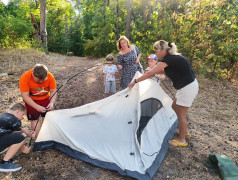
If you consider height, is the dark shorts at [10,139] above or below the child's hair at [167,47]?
below

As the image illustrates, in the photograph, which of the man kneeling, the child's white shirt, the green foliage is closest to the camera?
the man kneeling

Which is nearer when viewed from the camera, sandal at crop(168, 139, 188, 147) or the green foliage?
sandal at crop(168, 139, 188, 147)

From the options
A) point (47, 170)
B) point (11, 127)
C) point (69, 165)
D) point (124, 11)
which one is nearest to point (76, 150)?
point (69, 165)

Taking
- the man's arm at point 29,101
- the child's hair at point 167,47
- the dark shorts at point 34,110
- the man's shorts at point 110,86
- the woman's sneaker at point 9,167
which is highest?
the child's hair at point 167,47

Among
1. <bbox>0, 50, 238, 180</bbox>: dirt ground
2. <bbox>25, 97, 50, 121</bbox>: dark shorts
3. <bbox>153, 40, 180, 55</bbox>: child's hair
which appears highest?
<bbox>153, 40, 180, 55</bbox>: child's hair

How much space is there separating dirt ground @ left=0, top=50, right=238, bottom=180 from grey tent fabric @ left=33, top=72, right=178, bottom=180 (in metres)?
0.13

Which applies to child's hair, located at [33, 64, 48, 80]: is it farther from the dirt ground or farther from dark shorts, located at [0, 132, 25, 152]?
the dirt ground

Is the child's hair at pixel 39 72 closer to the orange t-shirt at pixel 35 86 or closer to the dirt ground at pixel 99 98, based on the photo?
the orange t-shirt at pixel 35 86

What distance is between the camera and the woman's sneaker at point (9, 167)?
2.37 meters

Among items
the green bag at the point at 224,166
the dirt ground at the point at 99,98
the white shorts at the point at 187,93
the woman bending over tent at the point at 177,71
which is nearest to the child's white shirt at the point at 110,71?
the dirt ground at the point at 99,98

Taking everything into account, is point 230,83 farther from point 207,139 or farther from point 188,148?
point 188,148

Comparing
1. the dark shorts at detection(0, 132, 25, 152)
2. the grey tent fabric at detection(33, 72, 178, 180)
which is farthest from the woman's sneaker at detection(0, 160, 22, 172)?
the grey tent fabric at detection(33, 72, 178, 180)

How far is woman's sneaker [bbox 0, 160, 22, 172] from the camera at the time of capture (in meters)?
2.37

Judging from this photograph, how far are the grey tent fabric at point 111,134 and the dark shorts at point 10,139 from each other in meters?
0.40
